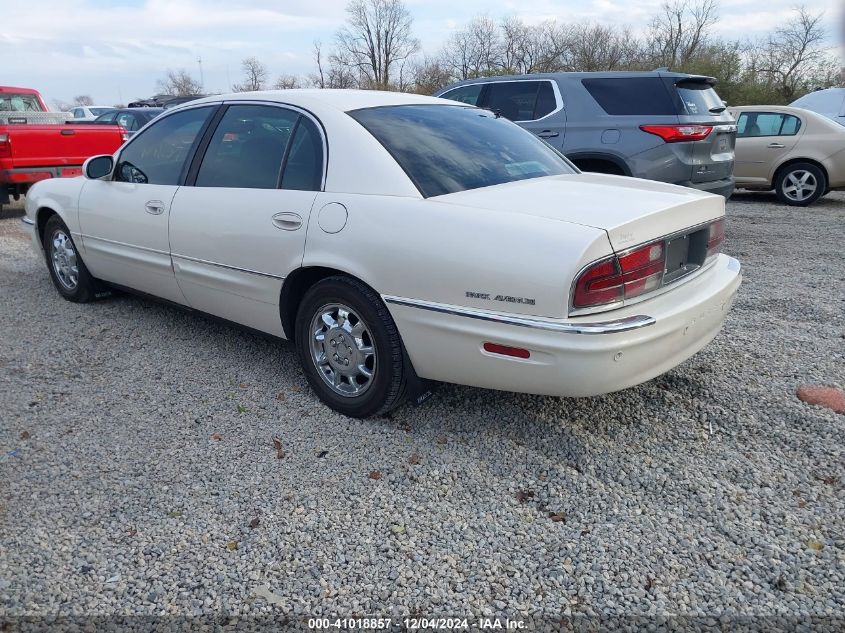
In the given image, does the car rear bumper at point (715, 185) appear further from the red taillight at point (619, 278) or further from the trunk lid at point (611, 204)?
the red taillight at point (619, 278)

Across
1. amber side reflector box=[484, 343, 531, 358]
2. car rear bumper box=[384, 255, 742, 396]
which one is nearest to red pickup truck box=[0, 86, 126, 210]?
car rear bumper box=[384, 255, 742, 396]

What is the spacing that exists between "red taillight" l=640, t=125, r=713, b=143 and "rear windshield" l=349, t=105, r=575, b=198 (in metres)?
3.15

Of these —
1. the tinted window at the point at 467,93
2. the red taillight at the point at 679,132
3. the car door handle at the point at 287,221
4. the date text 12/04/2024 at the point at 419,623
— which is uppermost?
the tinted window at the point at 467,93

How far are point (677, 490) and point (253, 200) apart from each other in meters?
2.49

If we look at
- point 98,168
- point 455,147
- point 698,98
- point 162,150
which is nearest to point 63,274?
point 98,168

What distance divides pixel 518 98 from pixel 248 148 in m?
4.69

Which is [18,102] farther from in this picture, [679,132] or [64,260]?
[679,132]

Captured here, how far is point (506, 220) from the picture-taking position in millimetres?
2635

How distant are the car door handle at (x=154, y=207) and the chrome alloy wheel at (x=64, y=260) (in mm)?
1353

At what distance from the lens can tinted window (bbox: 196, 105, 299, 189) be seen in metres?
3.52

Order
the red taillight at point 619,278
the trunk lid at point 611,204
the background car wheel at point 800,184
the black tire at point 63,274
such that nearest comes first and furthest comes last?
the red taillight at point 619,278 < the trunk lid at point 611,204 < the black tire at point 63,274 < the background car wheel at point 800,184

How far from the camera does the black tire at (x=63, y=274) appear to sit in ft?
16.6

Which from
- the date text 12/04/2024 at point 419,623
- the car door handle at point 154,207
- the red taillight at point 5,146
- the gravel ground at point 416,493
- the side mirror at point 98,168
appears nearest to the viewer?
the date text 12/04/2024 at point 419,623

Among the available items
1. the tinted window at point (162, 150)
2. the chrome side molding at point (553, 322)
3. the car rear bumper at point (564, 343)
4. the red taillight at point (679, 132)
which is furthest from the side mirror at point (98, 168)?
the red taillight at point (679, 132)
